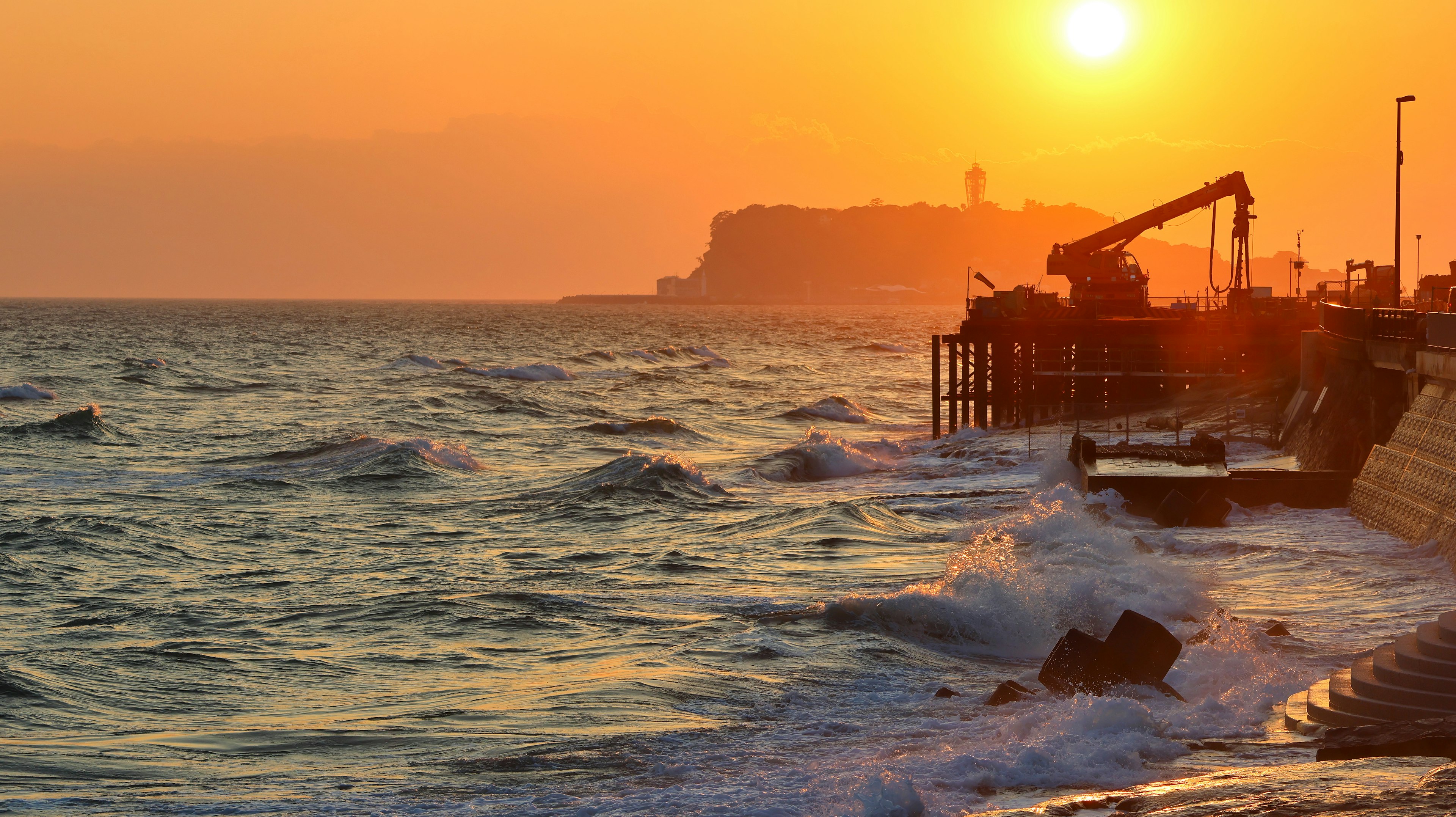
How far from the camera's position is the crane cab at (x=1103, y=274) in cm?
5994

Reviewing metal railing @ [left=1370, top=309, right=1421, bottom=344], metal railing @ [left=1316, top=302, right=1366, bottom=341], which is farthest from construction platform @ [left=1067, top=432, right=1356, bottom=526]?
metal railing @ [left=1316, top=302, right=1366, bottom=341]

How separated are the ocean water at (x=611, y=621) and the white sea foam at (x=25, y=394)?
20644 mm

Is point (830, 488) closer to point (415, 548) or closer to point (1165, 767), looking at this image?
point (415, 548)

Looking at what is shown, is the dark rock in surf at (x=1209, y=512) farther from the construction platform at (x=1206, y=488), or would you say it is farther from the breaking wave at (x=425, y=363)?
the breaking wave at (x=425, y=363)

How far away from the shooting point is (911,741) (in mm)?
11539

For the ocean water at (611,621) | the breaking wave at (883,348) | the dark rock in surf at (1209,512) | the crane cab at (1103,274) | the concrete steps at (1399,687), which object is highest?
the crane cab at (1103,274)

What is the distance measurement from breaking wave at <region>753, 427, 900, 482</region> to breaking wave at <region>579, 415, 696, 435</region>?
27.3 ft

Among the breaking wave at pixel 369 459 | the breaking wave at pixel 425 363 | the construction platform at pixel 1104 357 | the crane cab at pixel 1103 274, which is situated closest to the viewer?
the breaking wave at pixel 369 459

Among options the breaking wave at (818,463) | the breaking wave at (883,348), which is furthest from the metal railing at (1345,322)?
the breaking wave at (883,348)

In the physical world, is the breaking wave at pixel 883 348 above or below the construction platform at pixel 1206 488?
above

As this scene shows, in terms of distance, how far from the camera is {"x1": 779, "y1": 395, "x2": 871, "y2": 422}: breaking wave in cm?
5547

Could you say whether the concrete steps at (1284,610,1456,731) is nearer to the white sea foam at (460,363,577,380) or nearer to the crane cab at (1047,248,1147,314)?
the crane cab at (1047,248,1147,314)

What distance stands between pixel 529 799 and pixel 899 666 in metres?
5.83

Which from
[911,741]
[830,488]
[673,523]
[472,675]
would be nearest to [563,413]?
[830,488]
